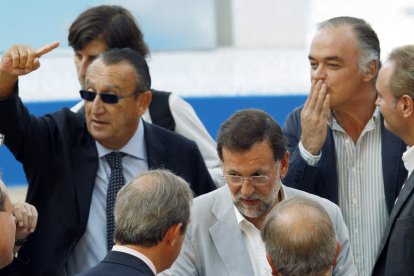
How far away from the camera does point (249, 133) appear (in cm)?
420

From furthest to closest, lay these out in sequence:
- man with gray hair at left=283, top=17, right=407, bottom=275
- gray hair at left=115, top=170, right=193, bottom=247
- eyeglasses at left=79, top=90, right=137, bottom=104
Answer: man with gray hair at left=283, top=17, right=407, bottom=275 < eyeglasses at left=79, top=90, right=137, bottom=104 < gray hair at left=115, top=170, right=193, bottom=247

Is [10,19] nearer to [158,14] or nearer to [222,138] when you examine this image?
[158,14]

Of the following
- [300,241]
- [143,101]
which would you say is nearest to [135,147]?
[143,101]

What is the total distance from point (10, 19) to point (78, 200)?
11.1 feet

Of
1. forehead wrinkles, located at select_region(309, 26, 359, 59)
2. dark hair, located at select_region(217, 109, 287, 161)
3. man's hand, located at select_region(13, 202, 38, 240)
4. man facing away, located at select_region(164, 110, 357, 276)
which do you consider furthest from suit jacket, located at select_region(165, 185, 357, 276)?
forehead wrinkles, located at select_region(309, 26, 359, 59)

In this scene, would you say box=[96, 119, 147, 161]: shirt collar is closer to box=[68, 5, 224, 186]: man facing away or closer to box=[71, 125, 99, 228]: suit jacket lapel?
box=[71, 125, 99, 228]: suit jacket lapel

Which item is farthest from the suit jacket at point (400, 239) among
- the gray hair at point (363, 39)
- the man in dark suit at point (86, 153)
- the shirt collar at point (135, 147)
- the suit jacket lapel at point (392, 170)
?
the shirt collar at point (135, 147)

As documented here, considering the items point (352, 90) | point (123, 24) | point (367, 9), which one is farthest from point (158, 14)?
point (352, 90)

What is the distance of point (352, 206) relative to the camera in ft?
16.1

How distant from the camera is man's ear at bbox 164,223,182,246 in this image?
142 inches

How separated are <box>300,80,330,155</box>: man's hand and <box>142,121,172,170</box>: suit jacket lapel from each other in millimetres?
605

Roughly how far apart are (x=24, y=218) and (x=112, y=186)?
67 cm

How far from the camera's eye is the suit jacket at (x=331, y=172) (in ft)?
15.8

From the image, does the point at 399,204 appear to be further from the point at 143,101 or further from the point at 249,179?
the point at 143,101
